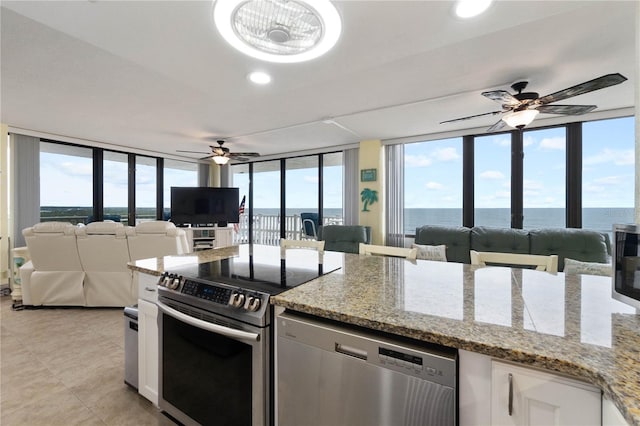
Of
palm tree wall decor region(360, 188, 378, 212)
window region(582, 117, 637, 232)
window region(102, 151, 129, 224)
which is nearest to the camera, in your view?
window region(582, 117, 637, 232)

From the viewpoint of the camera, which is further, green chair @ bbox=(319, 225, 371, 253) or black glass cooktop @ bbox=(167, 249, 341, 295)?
green chair @ bbox=(319, 225, 371, 253)

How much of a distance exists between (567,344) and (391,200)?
4.15 metres

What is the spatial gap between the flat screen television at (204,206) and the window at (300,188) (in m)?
1.20

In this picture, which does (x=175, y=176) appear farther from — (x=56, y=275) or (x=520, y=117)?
(x=520, y=117)

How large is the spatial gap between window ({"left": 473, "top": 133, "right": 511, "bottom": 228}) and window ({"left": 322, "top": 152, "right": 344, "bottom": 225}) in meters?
2.40

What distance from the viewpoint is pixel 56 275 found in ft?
10.3

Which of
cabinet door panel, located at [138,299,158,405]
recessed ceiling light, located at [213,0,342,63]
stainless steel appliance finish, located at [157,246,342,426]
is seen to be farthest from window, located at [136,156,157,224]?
recessed ceiling light, located at [213,0,342,63]

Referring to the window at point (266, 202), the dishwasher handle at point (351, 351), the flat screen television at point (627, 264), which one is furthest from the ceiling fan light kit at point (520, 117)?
the window at point (266, 202)

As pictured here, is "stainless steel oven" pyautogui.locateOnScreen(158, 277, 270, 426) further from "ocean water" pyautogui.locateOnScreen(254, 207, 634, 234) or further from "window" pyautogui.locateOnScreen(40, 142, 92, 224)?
"window" pyautogui.locateOnScreen(40, 142, 92, 224)

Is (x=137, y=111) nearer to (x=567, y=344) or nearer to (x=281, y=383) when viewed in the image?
(x=281, y=383)

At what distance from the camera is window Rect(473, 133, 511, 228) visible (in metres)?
3.97

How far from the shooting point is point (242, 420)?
3.67ft

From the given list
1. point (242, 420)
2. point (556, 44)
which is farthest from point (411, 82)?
point (242, 420)

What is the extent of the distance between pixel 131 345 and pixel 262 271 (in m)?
1.12
